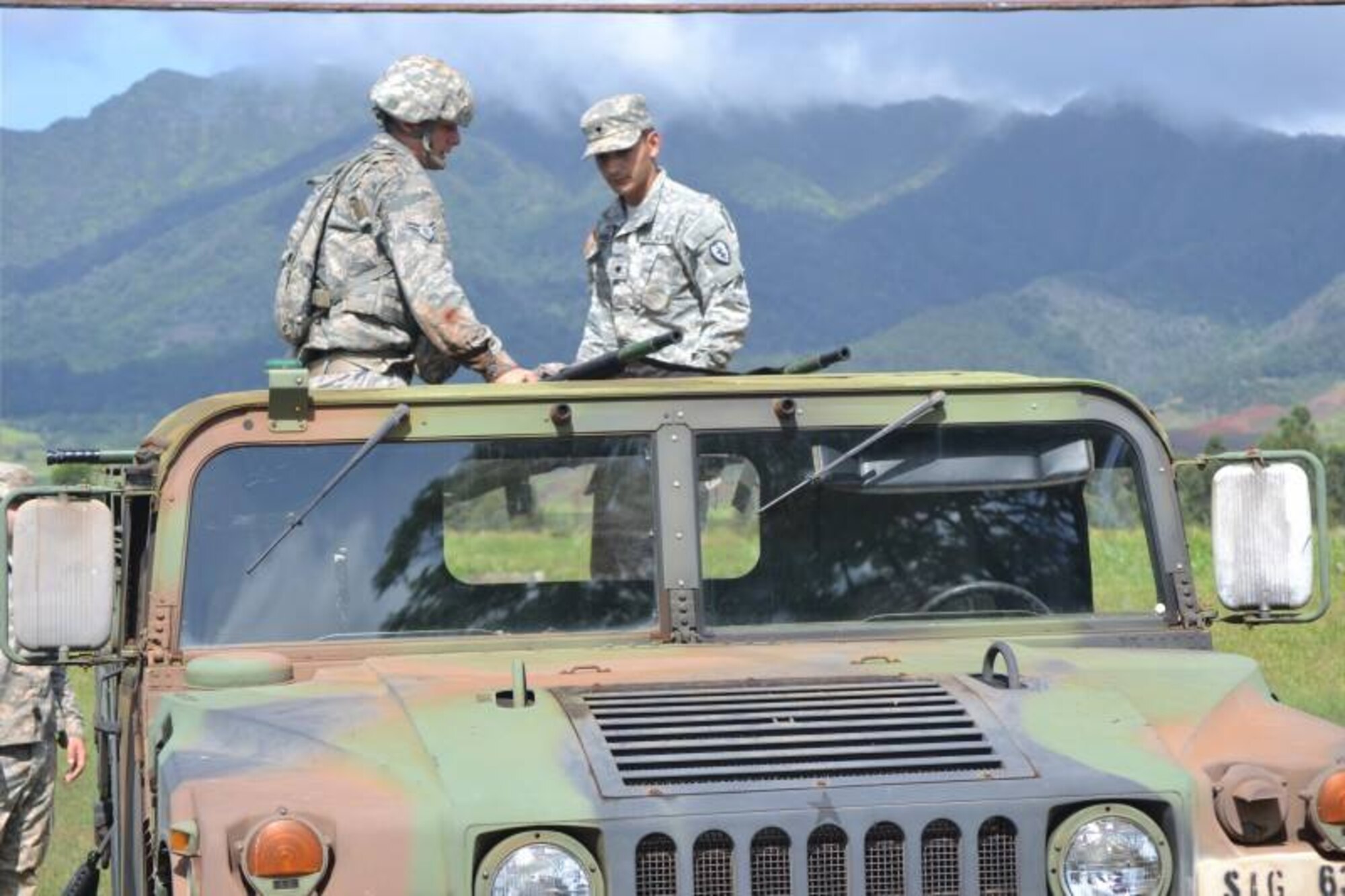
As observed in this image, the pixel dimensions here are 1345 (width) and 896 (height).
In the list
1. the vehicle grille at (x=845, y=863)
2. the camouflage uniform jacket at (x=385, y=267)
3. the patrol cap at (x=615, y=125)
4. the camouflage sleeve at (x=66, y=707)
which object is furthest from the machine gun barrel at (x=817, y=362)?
the camouflage sleeve at (x=66, y=707)

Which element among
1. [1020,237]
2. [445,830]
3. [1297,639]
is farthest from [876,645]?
[1020,237]

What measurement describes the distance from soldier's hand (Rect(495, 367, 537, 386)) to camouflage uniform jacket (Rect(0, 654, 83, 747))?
2.45 meters

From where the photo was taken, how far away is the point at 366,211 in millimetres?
7508

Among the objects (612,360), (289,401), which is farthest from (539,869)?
(612,360)

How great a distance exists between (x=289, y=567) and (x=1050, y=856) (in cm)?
189

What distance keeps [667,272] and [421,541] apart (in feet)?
5.92

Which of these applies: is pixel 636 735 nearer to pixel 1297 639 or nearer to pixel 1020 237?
pixel 1297 639

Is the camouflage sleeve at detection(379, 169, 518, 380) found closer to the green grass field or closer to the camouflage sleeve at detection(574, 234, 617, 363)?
the camouflage sleeve at detection(574, 234, 617, 363)

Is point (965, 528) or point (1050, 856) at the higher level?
point (965, 528)

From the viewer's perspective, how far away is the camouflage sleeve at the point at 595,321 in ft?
26.3

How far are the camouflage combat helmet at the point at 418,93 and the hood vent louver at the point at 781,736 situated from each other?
2.43 meters

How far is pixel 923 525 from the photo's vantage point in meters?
6.59

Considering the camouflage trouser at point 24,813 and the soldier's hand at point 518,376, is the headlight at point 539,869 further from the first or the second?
the camouflage trouser at point 24,813

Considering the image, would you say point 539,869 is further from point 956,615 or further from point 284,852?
point 956,615
